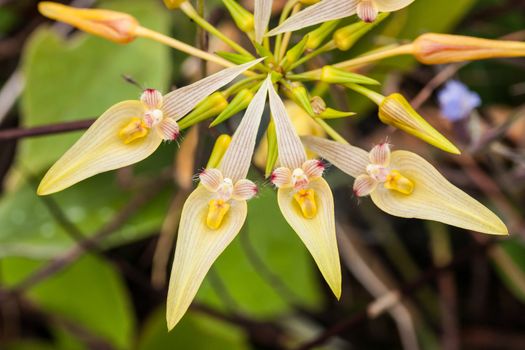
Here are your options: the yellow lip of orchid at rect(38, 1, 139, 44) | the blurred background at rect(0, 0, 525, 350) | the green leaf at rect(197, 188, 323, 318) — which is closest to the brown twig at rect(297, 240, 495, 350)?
the blurred background at rect(0, 0, 525, 350)

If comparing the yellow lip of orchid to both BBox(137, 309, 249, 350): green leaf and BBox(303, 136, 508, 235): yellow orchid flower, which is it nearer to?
BBox(303, 136, 508, 235): yellow orchid flower

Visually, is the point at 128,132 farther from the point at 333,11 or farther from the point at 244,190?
the point at 333,11

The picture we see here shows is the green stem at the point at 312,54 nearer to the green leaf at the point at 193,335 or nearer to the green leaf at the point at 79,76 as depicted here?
the green leaf at the point at 79,76

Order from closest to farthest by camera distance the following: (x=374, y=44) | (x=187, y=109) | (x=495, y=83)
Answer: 1. (x=187, y=109)
2. (x=374, y=44)
3. (x=495, y=83)

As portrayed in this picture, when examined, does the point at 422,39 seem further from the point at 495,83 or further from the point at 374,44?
the point at 495,83

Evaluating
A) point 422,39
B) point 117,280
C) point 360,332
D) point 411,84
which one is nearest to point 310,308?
point 360,332

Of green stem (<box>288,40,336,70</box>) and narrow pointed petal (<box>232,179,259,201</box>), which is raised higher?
green stem (<box>288,40,336,70</box>)
